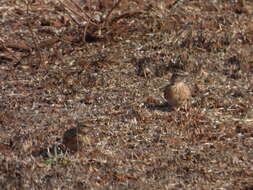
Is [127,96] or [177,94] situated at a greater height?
[177,94]

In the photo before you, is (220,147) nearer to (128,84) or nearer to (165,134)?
(165,134)

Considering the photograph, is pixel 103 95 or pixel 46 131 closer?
pixel 46 131

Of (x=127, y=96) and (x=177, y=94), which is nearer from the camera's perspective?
(x=177, y=94)

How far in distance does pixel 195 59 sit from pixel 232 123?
1488 mm

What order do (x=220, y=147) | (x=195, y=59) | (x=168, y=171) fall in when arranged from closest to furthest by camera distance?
1. (x=168, y=171)
2. (x=220, y=147)
3. (x=195, y=59)

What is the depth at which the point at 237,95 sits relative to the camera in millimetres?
6555

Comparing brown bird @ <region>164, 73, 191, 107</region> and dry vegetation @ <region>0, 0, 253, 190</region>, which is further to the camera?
brown bird @ <region>164, 73, 191, 107</region>

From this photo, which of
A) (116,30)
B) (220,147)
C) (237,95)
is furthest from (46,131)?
(116,30)

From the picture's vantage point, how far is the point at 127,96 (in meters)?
6.66

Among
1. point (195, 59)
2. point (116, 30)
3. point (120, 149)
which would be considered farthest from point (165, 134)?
point (116, 30)

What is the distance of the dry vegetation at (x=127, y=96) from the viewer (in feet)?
16.8

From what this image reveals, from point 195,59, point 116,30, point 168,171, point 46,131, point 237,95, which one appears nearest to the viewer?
point 168,171

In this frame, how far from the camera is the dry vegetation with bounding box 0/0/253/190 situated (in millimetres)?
5129

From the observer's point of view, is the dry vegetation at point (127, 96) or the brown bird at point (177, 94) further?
the brown bird at point (177, 94)
